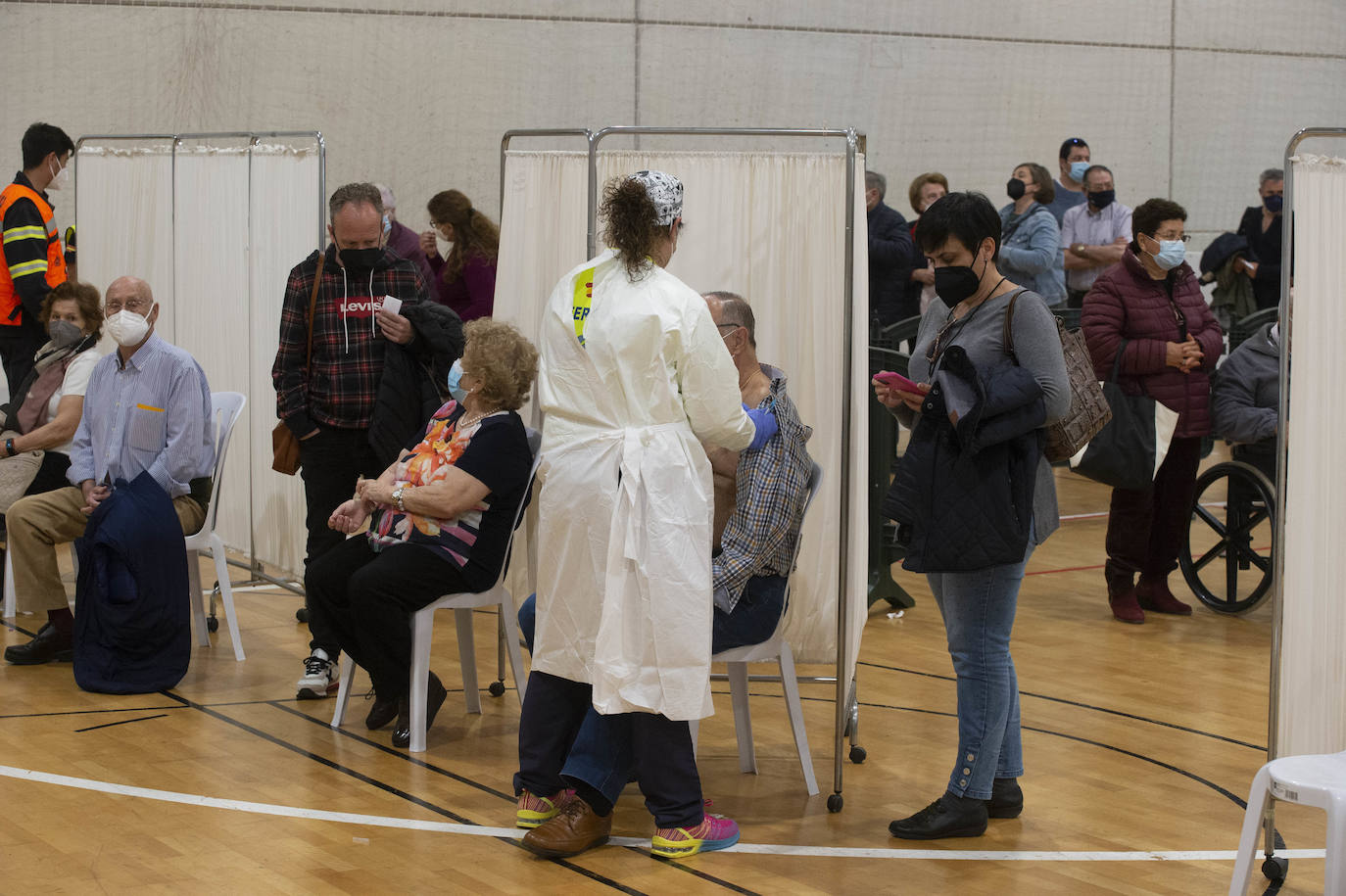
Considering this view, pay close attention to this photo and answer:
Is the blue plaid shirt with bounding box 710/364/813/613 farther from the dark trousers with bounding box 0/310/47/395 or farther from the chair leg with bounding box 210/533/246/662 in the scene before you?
the dark trousers with bounding box 0/310/47/395

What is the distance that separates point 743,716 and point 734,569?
0.57 meters

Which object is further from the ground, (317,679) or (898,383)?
(898,383)

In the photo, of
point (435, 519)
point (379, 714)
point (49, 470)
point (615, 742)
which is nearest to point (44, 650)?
point (49, 470)

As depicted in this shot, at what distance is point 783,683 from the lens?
4.11m

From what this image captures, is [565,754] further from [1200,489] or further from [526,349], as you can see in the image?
[1200,489]

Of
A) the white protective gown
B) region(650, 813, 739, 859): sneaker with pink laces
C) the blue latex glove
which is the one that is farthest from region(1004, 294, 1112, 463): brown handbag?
region(650, 813, 739, 859): sneaker with pink laces

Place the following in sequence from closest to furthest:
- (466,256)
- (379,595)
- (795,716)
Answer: (795,716), (379,595), (466,256)

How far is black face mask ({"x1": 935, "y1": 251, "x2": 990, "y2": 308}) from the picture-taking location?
360 centimetres

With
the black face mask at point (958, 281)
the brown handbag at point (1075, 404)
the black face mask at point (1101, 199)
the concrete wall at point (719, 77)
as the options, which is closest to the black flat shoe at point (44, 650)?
the black face mask at point (958, 281)

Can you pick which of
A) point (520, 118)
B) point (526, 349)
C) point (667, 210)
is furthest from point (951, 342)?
point (520, 118)

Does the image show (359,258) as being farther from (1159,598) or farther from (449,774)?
(1159,598)

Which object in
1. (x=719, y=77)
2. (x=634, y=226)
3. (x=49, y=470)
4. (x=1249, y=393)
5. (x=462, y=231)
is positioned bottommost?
(x=49, y=470)

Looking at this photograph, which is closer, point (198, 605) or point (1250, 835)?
point (1250, 835)

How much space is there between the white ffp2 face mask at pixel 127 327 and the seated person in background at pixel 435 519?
3.71ft
